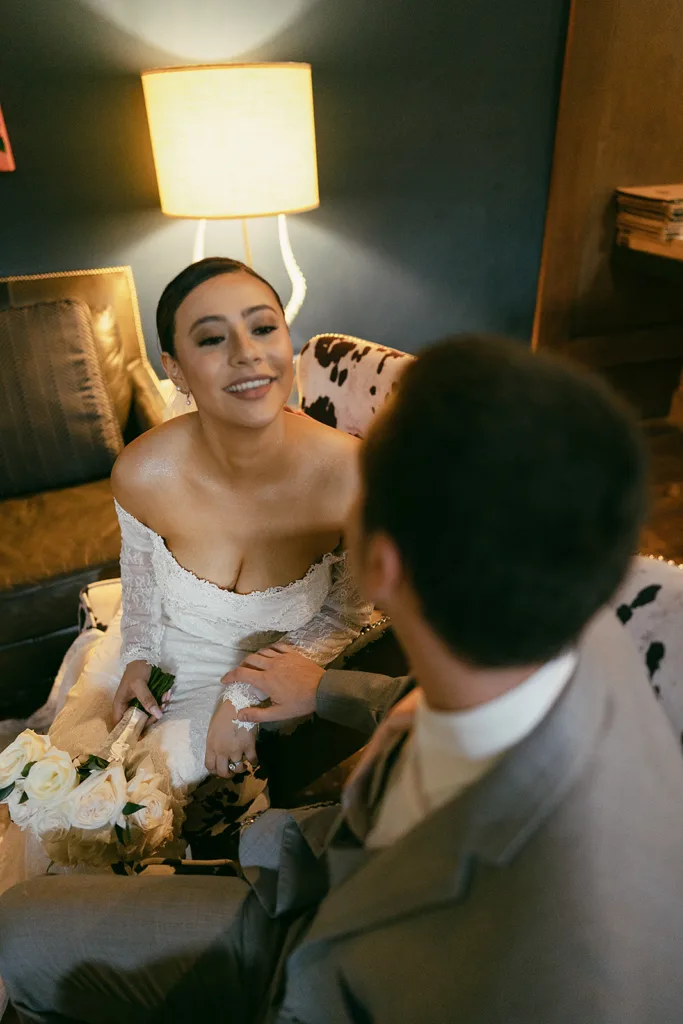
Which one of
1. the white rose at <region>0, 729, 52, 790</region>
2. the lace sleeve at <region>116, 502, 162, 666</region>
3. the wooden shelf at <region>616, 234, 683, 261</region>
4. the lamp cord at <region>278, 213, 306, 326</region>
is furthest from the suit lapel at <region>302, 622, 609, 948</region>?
the wooden shelf at <region>616, 234, 683, 261</region>

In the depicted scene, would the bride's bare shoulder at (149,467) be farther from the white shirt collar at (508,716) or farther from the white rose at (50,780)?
the white shirt collar at (508,716)

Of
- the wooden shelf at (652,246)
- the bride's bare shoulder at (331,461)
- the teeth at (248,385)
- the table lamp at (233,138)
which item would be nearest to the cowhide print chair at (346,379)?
the bride's bare shoulder at (331,461)

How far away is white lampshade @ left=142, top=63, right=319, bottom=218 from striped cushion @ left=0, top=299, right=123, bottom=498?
0.55 meters

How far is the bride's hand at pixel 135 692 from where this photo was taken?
4.14ft

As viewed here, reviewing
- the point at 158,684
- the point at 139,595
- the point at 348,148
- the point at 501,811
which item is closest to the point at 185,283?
the point at 139,595

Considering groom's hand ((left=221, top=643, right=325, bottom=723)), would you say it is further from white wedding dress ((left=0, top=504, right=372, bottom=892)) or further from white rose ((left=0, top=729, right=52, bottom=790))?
white rose ((left=0, top=729, right=52, bottom=790))

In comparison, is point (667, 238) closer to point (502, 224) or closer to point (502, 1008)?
point (502, 224)

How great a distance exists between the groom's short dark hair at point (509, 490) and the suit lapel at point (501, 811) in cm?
7

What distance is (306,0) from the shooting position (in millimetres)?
2451

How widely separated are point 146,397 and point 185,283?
4.38 feet

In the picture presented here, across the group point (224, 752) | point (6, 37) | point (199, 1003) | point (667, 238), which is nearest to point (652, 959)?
point (199, 1003)

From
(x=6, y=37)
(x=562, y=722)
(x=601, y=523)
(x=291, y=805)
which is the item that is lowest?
(x=291, y=805)

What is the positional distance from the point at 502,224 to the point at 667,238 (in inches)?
28.0

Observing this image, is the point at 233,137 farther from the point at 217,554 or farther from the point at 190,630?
the point at 190,630
